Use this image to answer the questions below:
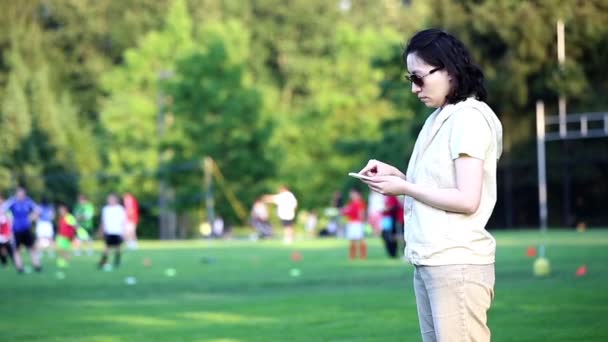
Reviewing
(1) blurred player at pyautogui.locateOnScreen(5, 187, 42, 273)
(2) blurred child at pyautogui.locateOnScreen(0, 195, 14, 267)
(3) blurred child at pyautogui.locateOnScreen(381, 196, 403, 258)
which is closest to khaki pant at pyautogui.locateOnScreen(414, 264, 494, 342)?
(3) blurred child at pyautogui.locateOnScreen(381, 196, 403, 258)

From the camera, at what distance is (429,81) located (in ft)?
16.8

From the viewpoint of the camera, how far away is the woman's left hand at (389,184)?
5.03 m

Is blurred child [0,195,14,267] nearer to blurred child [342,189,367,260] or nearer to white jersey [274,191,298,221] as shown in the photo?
blurred child [342,189,367,260]

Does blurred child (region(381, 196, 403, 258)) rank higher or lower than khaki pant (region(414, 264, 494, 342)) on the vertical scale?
lower

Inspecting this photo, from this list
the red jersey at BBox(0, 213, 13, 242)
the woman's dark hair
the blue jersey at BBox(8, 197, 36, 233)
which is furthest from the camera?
the red jersey at BBox(0, 213, 13, 242)

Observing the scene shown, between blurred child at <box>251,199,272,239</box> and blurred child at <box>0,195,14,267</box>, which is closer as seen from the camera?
blurred child at <box>0,195,14,267</box>

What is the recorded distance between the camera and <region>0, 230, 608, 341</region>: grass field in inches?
514

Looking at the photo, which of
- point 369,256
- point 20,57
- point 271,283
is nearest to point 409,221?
point 271,283

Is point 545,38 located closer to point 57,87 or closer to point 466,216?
point 57,87

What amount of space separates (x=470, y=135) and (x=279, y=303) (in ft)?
40.2

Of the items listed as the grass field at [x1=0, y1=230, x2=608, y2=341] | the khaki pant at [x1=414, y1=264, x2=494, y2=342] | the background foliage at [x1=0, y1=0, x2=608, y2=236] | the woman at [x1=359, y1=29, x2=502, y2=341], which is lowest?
the grass field at [x1=0, y1=230, x2=608, y2=341]

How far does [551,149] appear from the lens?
53.2 m

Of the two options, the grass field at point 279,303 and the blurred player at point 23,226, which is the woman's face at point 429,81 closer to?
the grass field at point 279,303

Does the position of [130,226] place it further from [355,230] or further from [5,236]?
[355,230]
